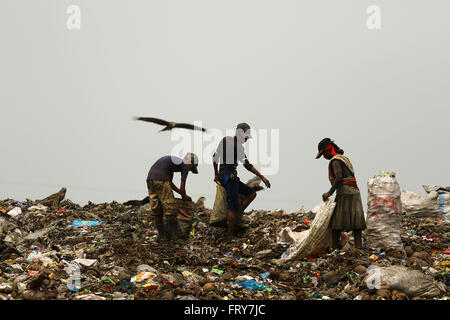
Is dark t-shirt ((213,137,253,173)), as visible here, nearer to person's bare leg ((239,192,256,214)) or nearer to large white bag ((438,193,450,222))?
person's bare leg ((239,192,256,214))

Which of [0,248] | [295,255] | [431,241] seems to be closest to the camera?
[295,255]

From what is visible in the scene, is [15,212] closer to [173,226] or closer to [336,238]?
[173,226]

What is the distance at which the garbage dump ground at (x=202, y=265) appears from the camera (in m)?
6.02

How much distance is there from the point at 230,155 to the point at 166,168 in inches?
47.2

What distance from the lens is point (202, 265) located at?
7512mm

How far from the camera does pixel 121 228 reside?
32.0 ft

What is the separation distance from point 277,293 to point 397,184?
272 cm

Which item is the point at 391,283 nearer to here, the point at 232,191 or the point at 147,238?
the point at 232,191

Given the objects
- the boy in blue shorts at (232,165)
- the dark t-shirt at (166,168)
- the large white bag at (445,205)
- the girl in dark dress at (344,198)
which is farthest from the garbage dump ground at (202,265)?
the dark t-shirt at (166,168)

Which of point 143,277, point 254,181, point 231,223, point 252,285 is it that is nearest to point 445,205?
point 254,181

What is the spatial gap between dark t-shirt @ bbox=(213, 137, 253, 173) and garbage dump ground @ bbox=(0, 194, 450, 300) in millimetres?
1437

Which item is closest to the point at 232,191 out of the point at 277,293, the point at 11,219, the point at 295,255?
the point at 295,255

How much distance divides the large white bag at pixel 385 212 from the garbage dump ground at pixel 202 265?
0.20m

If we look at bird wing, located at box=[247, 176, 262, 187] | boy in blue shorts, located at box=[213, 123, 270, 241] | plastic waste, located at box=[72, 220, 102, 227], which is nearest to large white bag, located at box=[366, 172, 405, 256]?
boy in blue shorts, located at box=[213, 123, 270, 241]
